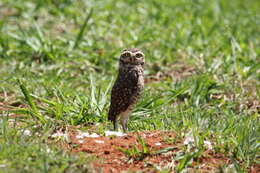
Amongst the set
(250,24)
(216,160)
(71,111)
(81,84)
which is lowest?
(216,160)

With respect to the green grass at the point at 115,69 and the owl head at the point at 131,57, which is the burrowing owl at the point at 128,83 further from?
the green grass at the point at 115,69

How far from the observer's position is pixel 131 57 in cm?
498

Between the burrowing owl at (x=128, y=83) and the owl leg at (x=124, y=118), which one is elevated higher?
the burrowing owl at (x=128, y=83)

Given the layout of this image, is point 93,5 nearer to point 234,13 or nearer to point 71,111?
point 234,13

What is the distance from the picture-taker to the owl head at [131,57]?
16.3 ft

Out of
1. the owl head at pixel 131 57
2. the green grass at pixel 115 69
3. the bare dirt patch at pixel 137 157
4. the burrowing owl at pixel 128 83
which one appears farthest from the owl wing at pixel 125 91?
the bare dirt patch at pixel 137 157

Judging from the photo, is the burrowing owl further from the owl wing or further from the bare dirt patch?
the bare dirt patch

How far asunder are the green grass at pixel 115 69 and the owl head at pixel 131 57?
67cm

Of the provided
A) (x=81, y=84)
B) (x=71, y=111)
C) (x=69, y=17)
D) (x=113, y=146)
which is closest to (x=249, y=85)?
(x=81, y=84)

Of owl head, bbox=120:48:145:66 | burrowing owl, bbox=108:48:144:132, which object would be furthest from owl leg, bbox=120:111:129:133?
owl head, bbox=120:48:145:66

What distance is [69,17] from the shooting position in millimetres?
9078

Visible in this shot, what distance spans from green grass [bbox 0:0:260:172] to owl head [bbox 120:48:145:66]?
67cm

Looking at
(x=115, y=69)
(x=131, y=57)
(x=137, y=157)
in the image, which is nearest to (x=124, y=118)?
(x=131, y=57)

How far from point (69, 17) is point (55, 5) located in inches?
20.6
